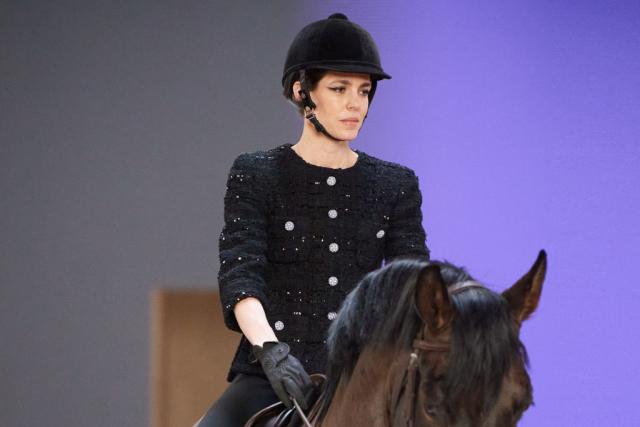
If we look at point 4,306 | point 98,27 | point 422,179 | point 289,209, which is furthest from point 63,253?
point 289,209

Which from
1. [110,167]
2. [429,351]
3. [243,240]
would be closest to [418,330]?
[429,351]

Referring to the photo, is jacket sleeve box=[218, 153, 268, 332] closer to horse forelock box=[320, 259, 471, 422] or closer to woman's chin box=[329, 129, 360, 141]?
woman's chin box=[329, 129, 360, 141]

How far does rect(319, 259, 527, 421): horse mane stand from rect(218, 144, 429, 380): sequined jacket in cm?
37

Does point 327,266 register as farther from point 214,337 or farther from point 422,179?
point 214,337

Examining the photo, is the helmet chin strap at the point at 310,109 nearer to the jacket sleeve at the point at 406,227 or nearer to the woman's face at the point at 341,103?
the woman's face at the point at 341,103

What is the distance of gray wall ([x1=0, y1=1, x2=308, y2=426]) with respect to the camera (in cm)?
387

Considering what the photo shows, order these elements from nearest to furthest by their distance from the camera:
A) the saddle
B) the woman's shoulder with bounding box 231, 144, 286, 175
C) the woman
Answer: the saddle < the woman < the woman's shoulder with bounding box 231, 144, 286, 175

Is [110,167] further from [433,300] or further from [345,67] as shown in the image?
[433,300]

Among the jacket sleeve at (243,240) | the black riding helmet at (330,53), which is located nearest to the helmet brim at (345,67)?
the black riding helmet at (330,53)

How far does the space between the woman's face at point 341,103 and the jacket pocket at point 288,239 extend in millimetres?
Result: 192

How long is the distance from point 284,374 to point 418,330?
1.15ft

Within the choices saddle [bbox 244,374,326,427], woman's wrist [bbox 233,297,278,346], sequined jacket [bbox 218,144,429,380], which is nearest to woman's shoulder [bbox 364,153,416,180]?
sequined jacket [bbox 218,144,429,380]

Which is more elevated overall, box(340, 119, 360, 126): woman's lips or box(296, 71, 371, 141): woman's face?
box(296, 71, 371, 141): woman's face

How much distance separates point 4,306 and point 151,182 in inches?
28.9
